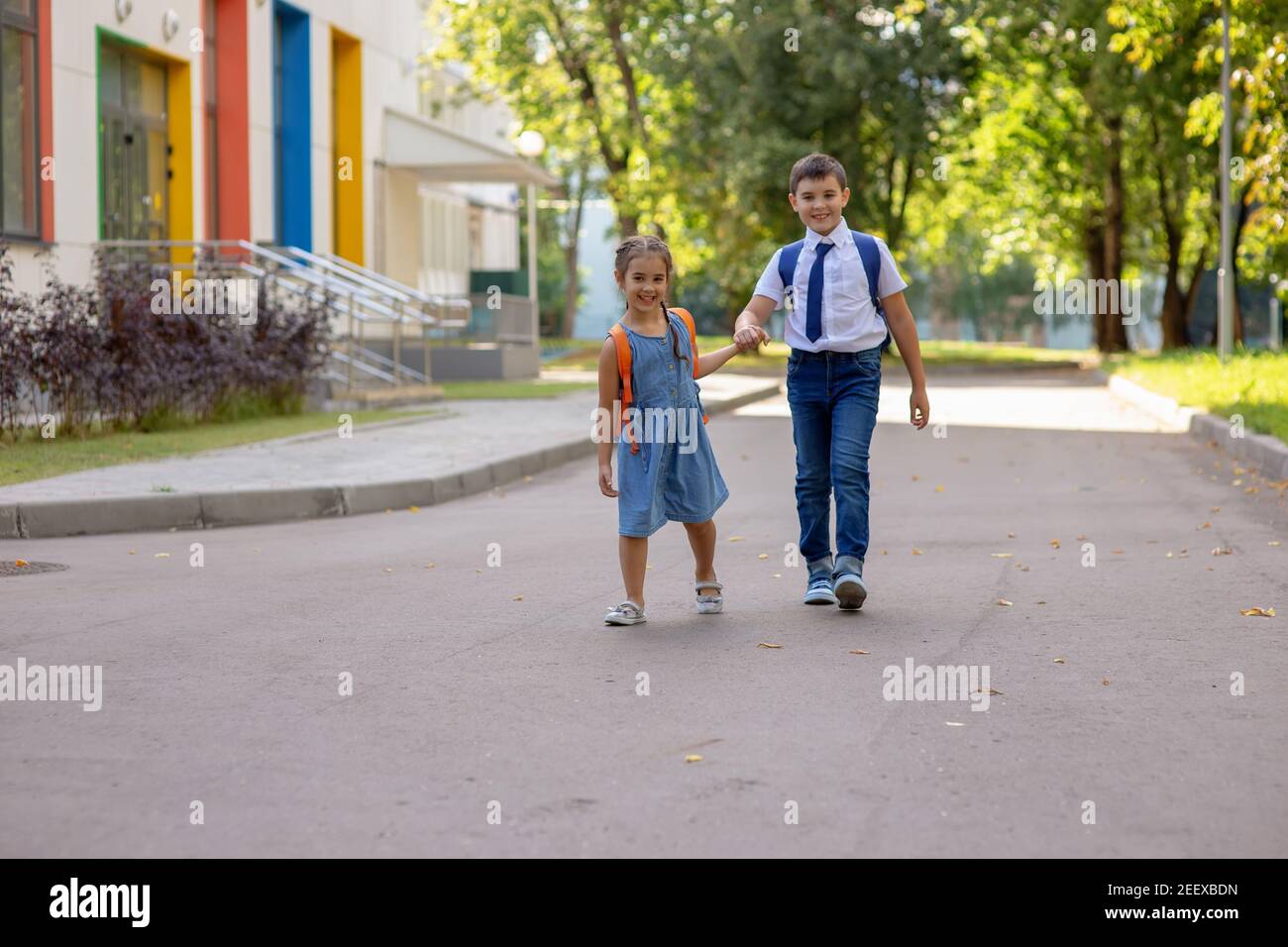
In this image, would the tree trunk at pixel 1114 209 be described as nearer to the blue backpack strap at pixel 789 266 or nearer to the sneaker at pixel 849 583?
the blue backpack strap at pixel 789 266

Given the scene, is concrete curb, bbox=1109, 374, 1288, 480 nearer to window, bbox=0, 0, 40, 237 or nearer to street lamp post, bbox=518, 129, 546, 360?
street lamp post, bbox=518, 129, 546, 360

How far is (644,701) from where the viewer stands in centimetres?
549

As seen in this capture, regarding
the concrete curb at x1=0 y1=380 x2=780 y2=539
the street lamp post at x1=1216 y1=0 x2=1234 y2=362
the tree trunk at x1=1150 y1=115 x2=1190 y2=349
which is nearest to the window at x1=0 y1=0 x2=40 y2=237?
the concrete curb at x1=0 y1=380 x2=780 y2=539

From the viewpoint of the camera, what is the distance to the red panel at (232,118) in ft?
80.8

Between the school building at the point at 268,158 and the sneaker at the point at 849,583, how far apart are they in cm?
1321

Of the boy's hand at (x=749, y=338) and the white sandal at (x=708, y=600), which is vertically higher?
the boy's hand at (x=749, y=338)

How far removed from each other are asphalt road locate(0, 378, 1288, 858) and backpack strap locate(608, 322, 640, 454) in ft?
2.50

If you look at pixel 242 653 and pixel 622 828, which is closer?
pixel 622 828

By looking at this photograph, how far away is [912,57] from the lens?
36594 millimetres

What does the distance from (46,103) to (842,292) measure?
14.0 meters

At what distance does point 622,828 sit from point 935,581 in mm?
4186

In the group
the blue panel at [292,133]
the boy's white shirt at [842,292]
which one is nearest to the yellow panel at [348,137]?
the blue panel at [292,133]
